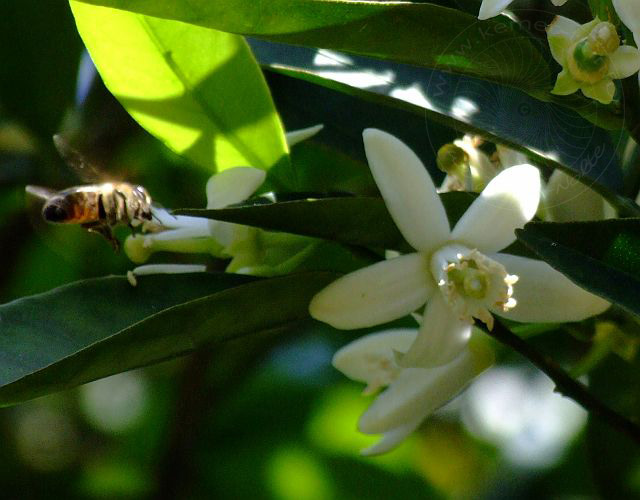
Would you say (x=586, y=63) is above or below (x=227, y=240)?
above

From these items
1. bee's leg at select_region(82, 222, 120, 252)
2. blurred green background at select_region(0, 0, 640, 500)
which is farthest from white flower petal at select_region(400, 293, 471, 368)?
blurred green background at select_region(0, 0, 640, 500)

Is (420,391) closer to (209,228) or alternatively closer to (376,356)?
(376,356)

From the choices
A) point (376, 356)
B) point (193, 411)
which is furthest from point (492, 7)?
point (193, 411)

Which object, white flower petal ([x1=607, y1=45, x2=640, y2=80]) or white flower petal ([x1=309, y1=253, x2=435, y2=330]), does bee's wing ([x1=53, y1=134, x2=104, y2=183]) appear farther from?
white flower petal ([x1=607, y1=45, x2=640, y2=80])

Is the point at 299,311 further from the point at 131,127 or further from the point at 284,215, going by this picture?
the point at 131,127

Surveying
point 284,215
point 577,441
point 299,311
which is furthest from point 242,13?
point 577,441
